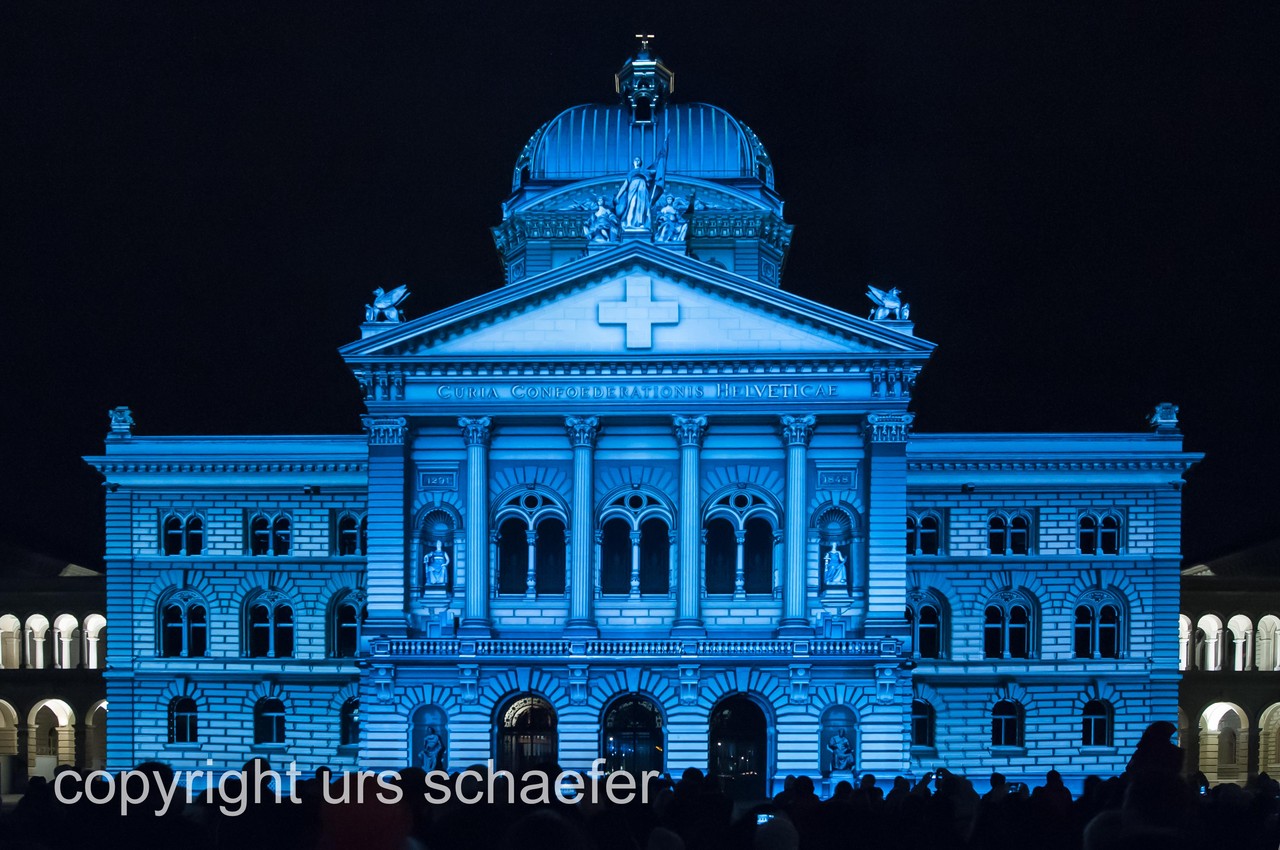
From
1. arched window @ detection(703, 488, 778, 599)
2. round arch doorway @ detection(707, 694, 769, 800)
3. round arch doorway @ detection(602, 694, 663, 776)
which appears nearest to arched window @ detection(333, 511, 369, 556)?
round arch doorway @ detection(602, 694, 663, 776)

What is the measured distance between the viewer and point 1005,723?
5612cm

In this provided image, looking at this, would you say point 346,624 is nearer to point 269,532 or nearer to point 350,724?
point 350,724

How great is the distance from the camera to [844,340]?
50594 mm

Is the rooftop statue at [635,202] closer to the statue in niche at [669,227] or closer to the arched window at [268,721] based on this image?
the statue in niche at [669,227]

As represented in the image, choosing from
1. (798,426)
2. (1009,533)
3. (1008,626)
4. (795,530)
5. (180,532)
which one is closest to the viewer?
(795,530)

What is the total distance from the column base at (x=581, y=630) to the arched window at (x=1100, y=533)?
718 inches

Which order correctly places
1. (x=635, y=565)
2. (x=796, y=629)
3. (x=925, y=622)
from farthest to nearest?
(x=925, y=622) → (x=635, y=565) → (x=796, y=629)

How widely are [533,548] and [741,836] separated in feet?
121

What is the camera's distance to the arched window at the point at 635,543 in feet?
168

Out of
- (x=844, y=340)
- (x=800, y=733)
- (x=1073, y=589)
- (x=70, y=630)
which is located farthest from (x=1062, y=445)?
(x=70, y=630)

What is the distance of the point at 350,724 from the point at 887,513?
824 inches

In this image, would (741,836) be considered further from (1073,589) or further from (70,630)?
(70,630)

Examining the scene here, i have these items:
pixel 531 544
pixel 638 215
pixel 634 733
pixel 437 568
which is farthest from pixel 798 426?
pixel 437 568

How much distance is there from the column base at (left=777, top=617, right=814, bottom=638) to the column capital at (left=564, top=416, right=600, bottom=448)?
8.42 m
